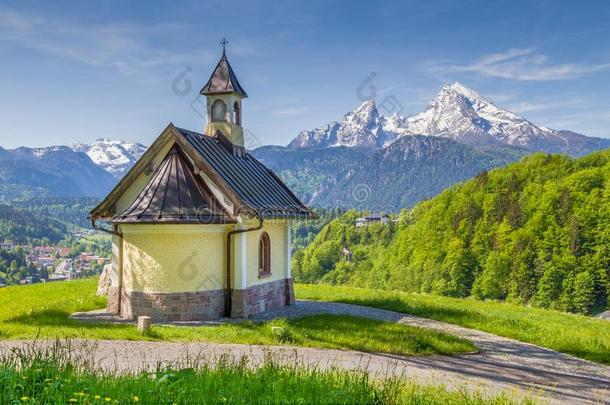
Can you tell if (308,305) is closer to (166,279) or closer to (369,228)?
(166,279)

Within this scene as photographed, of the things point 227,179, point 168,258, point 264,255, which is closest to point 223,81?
point 227,179

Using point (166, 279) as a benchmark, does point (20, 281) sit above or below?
below

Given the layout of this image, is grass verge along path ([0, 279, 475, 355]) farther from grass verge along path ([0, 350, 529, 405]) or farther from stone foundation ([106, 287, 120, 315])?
grass verge along path ([0, 350, 529, 405])

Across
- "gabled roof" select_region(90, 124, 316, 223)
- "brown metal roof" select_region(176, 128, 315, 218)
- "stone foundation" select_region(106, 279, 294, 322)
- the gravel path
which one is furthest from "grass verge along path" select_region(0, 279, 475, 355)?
"brown metal roof" select_region(176, 128, 315, 218)

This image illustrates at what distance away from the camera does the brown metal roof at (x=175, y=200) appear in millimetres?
16000

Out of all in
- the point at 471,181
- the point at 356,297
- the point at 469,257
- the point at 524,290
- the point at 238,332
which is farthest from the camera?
the point at 471,181

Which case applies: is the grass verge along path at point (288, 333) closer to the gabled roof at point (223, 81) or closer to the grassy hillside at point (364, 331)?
the grassy hillside at point (364, 331)

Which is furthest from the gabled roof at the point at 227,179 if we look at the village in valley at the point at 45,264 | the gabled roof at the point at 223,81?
the village in valley at the point at 45,264

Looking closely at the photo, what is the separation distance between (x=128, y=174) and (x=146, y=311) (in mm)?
4576

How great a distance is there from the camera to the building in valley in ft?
53.5

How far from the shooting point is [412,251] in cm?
8794

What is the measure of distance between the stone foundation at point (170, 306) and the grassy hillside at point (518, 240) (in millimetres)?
53450

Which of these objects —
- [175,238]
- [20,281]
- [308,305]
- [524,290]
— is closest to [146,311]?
[175,238]

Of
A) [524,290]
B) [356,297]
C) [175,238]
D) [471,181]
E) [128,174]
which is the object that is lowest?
[524,290]
